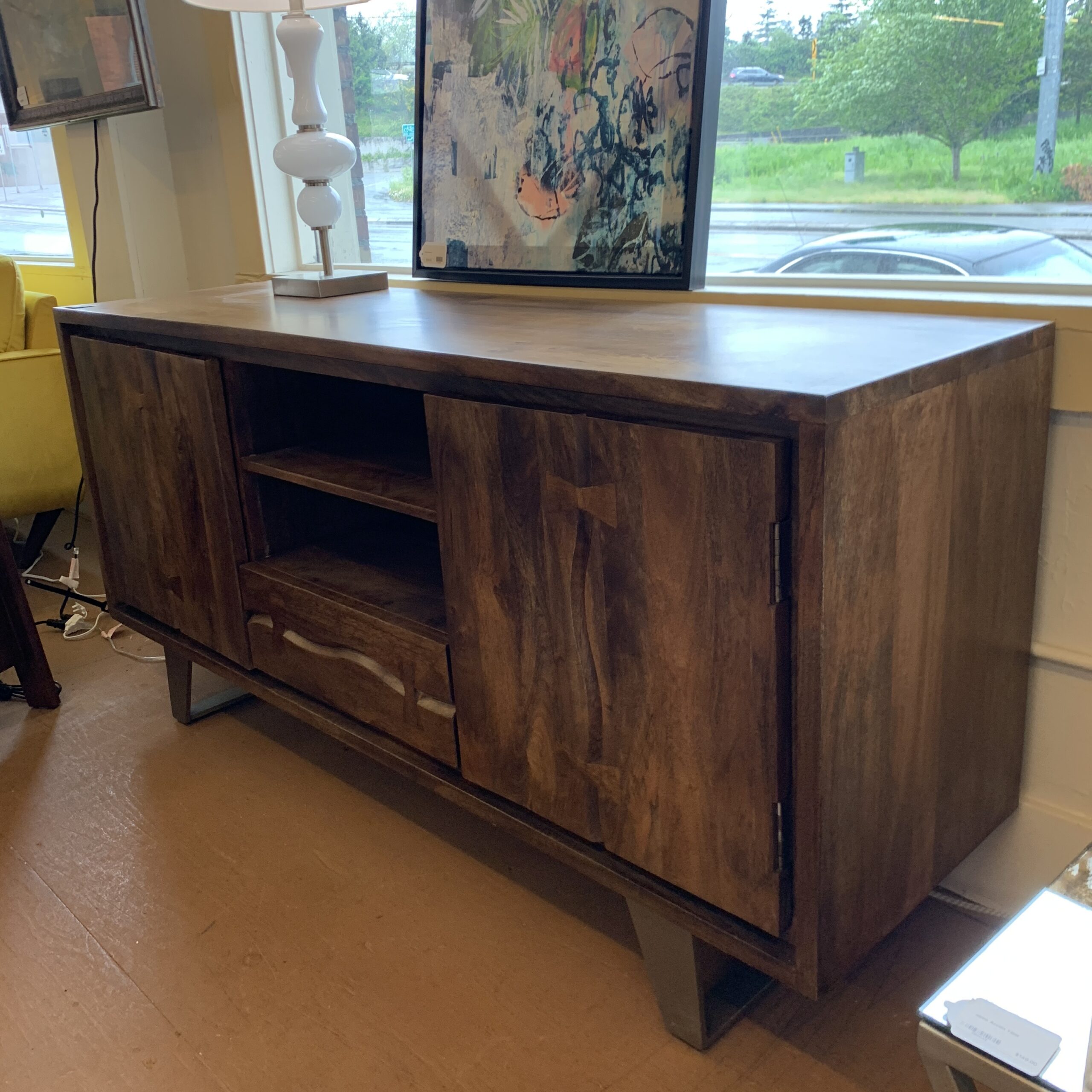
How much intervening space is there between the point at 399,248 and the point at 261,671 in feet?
3.10

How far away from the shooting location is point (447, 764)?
4.32ft

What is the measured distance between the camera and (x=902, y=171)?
4.31 ft

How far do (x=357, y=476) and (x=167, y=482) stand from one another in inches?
16.0

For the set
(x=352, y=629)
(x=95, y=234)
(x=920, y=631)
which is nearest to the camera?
(x=920, y=631)

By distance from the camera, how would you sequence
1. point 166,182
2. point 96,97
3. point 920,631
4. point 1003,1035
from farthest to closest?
point 166,182 < point 96,97 < point 920,631 < point 1003,1035

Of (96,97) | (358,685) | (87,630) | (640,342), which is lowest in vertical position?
(87,630)

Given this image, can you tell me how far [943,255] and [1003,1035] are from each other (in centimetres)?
94

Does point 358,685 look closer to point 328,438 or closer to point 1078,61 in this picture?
point 328,438

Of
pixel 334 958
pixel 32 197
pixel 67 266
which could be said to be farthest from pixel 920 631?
pixel 32 197

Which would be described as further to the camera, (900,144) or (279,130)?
(279,130)

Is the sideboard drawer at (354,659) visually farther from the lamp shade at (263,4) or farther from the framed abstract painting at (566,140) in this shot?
the lamp shade at (263,4)

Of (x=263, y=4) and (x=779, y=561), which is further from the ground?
(x=263, y=4)

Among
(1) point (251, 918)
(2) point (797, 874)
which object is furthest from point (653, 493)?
(1) point (251, 918)

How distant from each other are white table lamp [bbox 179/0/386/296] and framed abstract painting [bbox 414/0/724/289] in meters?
0.14
